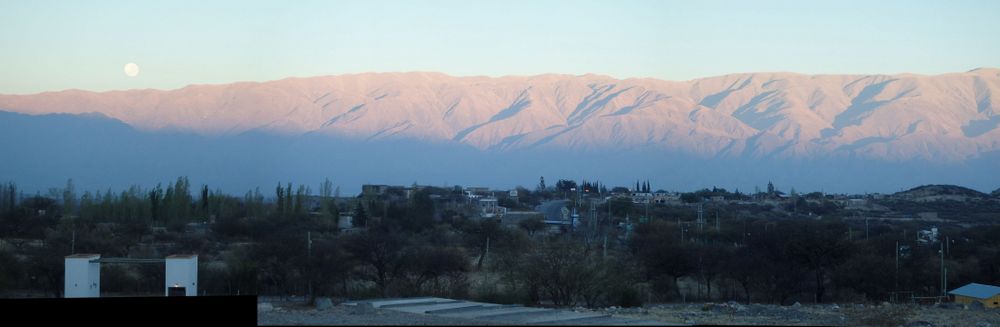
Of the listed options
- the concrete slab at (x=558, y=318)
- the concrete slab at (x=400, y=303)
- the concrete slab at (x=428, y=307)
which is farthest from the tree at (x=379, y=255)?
the concrete slab at (x=558, y=318)

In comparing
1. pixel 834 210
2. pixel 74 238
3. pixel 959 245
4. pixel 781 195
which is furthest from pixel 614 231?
pixel 781 195

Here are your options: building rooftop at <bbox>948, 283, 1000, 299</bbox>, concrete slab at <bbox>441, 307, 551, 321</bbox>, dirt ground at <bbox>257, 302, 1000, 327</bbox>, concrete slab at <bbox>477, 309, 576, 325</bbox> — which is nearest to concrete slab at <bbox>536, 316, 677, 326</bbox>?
concrete slab at <bbox>477, 309, 576, 325</bbox>

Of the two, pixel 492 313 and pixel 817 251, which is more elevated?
pixel 492 313

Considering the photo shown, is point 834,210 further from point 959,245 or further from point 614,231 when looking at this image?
point 959,245

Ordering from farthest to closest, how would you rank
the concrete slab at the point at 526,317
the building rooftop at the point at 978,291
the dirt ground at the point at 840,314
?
1. the building rooftop at the point at 978,291
2. the dirt ground at the point at 840,314
3. the concrete slab at the point at 526,317

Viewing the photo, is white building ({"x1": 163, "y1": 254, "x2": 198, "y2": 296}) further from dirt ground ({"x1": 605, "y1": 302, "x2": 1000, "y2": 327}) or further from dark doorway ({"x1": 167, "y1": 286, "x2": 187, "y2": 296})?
dirt ground ({"x1": 605, "y1": 302, "x2": 1000, "y2": 327})

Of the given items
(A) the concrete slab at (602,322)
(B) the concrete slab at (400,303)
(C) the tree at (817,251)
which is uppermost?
(A) the concrete slab at (602,322)

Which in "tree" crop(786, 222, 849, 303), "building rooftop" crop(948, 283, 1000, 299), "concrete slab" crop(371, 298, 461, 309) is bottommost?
"building rooftop" crop(948, 283, 1000, 299)

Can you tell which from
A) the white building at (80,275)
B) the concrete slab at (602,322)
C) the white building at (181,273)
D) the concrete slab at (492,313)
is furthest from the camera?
the white building at (181,273)

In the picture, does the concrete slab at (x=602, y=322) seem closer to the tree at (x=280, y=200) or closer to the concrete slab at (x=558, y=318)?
the concrete slab at (x=558, y=318)

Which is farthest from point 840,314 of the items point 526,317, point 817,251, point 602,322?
point 526,317

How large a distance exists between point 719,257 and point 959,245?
19732 mm

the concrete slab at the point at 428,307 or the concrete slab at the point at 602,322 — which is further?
the concrete slab at the point at 428,307

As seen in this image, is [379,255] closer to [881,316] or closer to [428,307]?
[881,316]
